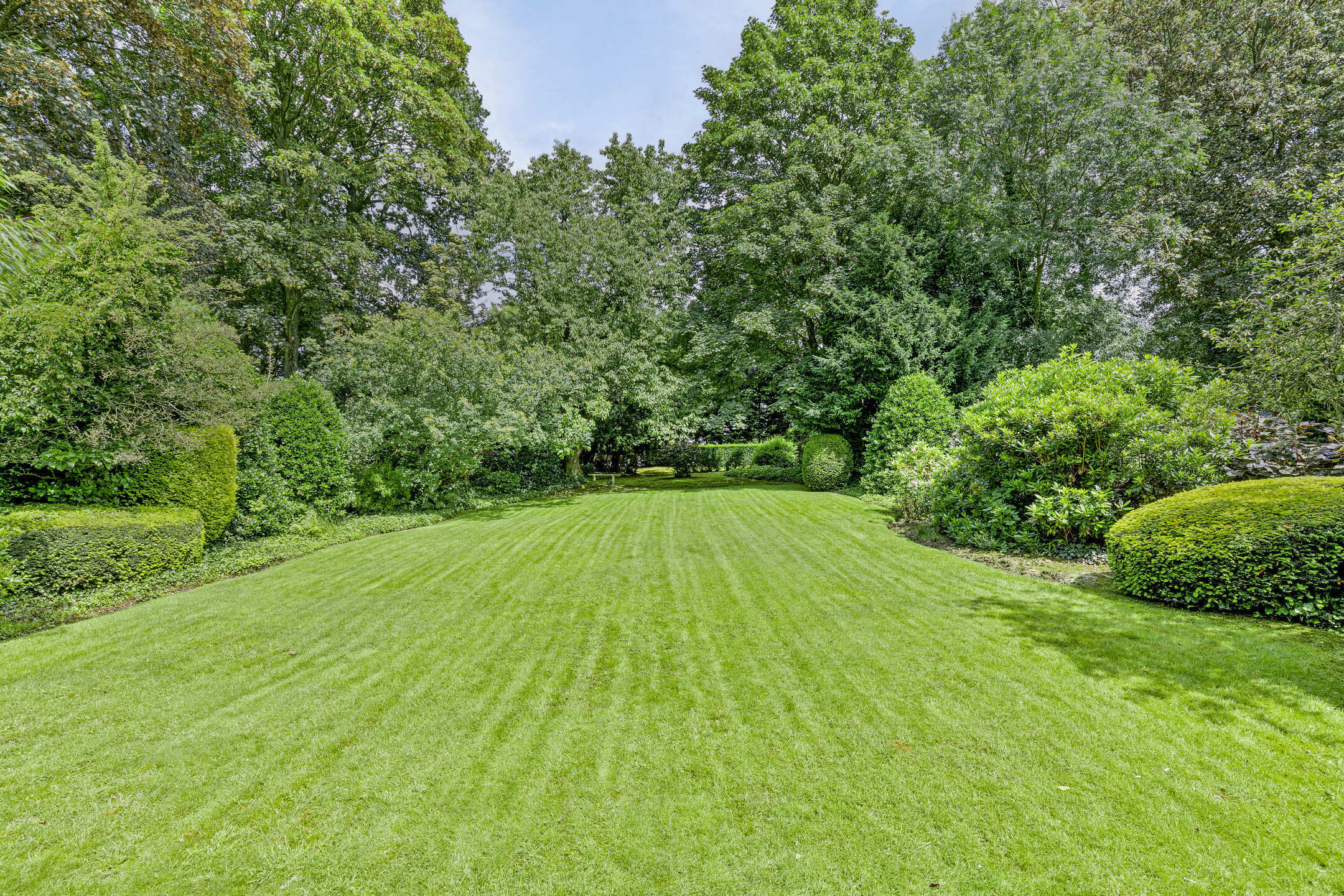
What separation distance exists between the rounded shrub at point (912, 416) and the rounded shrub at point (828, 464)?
1.53 meters

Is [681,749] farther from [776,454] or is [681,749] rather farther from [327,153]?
[327,153]

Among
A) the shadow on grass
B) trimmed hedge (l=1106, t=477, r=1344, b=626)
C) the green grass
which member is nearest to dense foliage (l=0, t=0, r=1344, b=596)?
trimmed hedge (l=1106, t=477, r=1344, b=626)

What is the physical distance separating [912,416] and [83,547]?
13.9 meters

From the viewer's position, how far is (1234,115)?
12.4 m

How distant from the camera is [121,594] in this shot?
5418 mm

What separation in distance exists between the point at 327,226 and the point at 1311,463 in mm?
20440

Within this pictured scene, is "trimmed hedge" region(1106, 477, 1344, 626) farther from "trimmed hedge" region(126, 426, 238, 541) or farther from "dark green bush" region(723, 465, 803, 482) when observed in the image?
"dark green bush" region(723, 465, 803, 482)

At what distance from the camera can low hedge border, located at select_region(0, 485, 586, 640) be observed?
16.0 feet

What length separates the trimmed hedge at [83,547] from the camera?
505 cm

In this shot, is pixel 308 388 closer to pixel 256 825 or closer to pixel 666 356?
pixel 256 825

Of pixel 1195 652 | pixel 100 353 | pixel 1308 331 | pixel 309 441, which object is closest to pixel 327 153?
pixel 309 441

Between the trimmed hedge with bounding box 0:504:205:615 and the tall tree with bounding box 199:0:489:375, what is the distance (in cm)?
738

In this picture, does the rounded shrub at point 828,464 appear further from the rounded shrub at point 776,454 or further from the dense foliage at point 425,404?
the dense foliage at point 425,404

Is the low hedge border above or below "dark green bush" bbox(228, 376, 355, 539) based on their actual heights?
below
